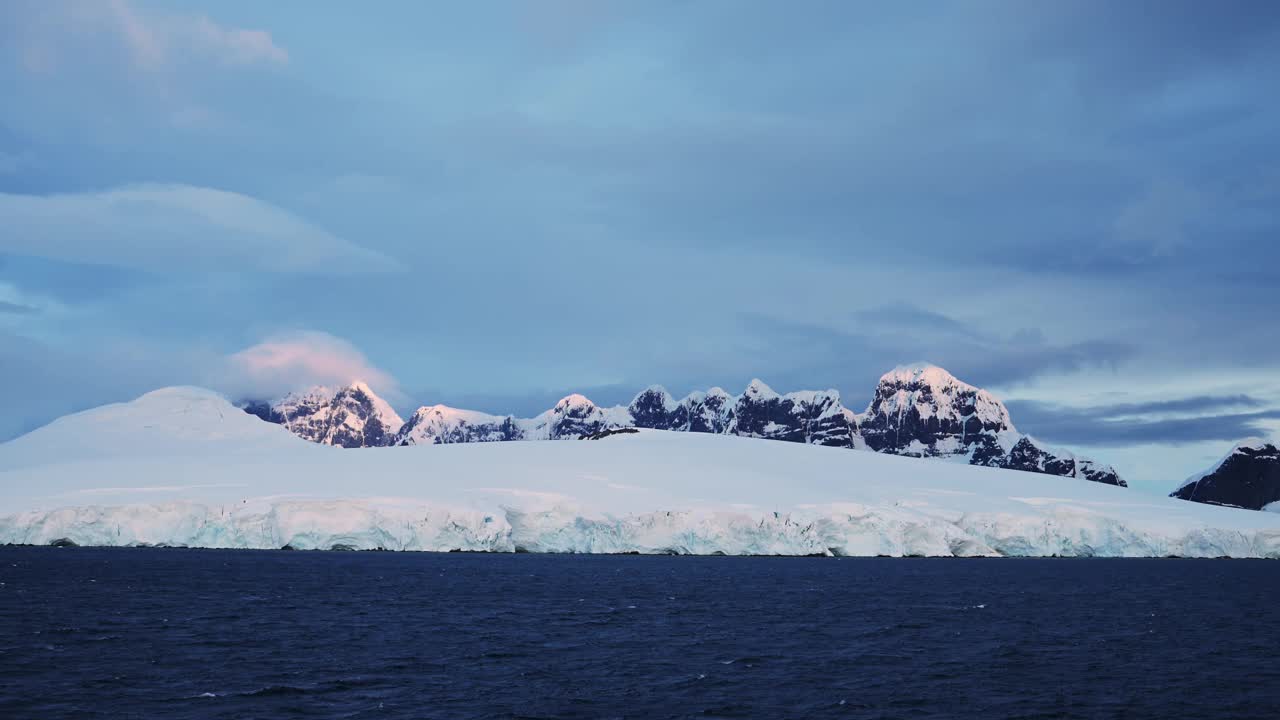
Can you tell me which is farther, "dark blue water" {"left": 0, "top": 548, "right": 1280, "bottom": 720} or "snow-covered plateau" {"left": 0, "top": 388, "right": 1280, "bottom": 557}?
"snow-covered plateau" {"left": 0, "top": 388, "right": 1280, "bottom": 557}

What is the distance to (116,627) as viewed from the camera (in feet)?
135

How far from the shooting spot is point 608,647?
38.8 metres

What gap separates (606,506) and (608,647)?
62.0 meters

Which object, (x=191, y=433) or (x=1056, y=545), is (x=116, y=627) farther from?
(x=191, y=433)

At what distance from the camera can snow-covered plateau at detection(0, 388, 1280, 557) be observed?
92125mm

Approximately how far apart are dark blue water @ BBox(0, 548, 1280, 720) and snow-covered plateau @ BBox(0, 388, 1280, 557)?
1905cm

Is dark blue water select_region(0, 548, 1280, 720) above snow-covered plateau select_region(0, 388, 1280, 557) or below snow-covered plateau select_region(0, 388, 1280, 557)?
below

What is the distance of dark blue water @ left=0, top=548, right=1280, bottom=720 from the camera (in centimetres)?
2816

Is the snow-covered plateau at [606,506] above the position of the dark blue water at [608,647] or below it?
above

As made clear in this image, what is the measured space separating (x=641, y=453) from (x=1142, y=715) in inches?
4300

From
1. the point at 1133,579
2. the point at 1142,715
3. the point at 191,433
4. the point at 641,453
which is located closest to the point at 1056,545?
the point at 1133,579

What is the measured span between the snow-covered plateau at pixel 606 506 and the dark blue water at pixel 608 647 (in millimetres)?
19052

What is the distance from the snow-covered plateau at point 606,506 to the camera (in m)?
92.1

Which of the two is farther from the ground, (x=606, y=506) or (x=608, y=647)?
(x=606, y=506)
